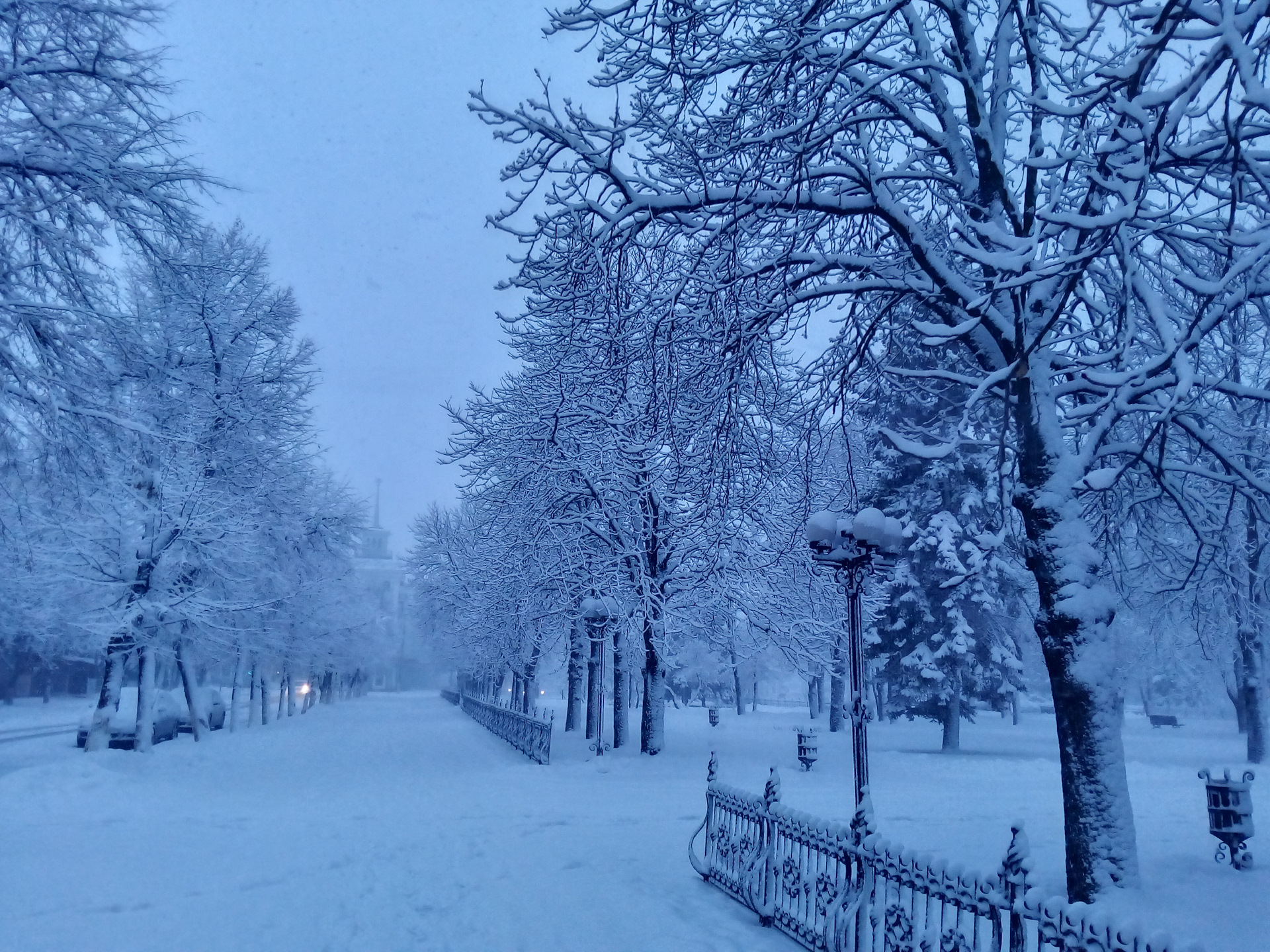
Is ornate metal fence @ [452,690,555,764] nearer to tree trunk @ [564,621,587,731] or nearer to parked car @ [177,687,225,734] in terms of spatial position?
tree trunk @ [564,621,587,731]

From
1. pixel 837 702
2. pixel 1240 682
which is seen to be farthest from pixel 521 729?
pixel 1240 682

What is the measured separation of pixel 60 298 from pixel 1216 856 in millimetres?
14005

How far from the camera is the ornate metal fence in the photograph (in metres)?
19.7

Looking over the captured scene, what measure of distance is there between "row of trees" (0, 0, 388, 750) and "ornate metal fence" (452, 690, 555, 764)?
23.3 ft

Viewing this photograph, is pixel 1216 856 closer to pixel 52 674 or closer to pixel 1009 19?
pixel 1009 19

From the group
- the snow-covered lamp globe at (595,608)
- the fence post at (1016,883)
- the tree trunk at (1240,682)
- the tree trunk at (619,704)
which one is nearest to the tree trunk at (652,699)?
the snow-covered lamp globe at (595,608)

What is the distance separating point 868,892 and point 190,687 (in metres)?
24.8

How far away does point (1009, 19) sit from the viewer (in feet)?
27.2

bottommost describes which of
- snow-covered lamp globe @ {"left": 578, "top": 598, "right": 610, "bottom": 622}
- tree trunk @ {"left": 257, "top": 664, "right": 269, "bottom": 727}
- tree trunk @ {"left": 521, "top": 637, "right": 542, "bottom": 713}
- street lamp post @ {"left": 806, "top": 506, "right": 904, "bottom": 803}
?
tree trunk @ {"left": 257, "top": 664, "right": 269, "bottom": 727}

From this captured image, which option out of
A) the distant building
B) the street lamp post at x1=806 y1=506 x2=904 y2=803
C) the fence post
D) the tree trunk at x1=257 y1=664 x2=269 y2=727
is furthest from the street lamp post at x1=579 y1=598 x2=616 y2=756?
the distant building

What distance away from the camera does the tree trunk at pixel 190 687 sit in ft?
81.6

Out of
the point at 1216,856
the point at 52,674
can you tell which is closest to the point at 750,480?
the point at 1216,856

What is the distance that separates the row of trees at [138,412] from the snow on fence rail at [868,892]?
7.45 meters

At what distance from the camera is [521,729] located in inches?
903
